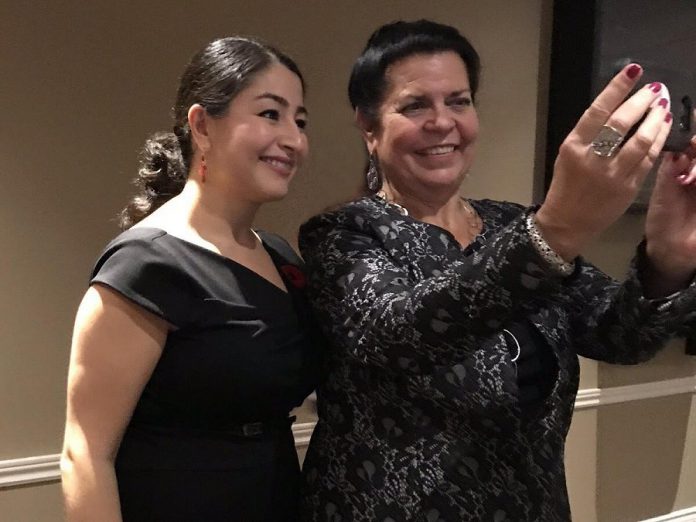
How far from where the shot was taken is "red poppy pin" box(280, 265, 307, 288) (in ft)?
3.90

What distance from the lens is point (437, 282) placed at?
806 mm

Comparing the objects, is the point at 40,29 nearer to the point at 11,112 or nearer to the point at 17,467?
the point at 11,112

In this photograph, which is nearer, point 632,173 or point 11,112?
point 632,173

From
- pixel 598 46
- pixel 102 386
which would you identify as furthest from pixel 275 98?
pixel 598 46

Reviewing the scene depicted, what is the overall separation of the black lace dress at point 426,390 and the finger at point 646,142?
222 mm

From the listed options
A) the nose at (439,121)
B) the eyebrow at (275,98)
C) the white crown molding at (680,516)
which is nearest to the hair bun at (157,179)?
the eyebrow at (275,98)

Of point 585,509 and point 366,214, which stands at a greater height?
point 366,214

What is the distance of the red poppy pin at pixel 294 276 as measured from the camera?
1190 millimetres

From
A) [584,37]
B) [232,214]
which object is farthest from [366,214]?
[584,37]

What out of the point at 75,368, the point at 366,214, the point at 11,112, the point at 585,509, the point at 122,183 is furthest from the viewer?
the point at 585,509

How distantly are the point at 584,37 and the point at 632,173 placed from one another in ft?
4.95

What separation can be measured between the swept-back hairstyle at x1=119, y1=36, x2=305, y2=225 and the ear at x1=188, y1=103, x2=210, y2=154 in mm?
11

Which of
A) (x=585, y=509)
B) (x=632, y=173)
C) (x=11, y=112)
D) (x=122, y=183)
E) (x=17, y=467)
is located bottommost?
(x=585, y=509)

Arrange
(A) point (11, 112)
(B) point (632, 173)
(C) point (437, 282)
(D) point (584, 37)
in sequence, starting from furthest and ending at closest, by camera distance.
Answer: (D) point (584, 37)
(A) point (11, 112)
(C) point (437, 282)
(B) point (632, 173)
